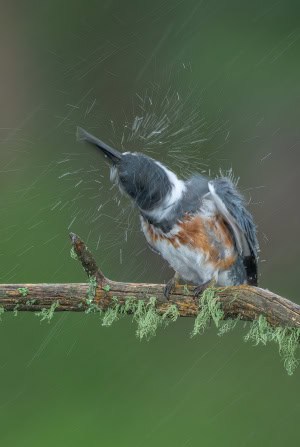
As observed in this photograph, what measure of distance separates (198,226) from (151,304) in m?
0.49

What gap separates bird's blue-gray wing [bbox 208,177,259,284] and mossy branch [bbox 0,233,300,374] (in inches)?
20.7

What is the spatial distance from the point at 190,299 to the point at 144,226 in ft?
1.47

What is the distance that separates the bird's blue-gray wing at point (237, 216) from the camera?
3.56m

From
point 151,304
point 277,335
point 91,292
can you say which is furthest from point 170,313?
point 277,335

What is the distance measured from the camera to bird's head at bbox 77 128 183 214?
3018 mm

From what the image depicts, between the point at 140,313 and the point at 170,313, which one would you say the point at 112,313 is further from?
the point at 170,313

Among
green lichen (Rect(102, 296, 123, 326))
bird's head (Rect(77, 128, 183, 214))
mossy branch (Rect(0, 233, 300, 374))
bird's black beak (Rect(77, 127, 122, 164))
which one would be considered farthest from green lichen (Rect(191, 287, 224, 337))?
bird's black beak (Rect(77, 127, 122, 164))

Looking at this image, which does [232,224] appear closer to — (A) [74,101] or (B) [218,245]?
(B) [218,245]

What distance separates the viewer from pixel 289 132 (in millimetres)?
6191

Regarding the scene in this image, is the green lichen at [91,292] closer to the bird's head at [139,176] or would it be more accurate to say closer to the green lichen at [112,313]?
the green lichen at [112,313]

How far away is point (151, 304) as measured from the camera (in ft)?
10.0

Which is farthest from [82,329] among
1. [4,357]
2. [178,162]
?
[178,162]

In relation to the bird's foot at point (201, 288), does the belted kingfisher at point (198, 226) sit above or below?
above

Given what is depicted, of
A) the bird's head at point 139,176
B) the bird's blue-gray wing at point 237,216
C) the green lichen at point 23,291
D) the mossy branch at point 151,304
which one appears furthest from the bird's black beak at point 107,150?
the bird's blue-gray wing at point 237,216
